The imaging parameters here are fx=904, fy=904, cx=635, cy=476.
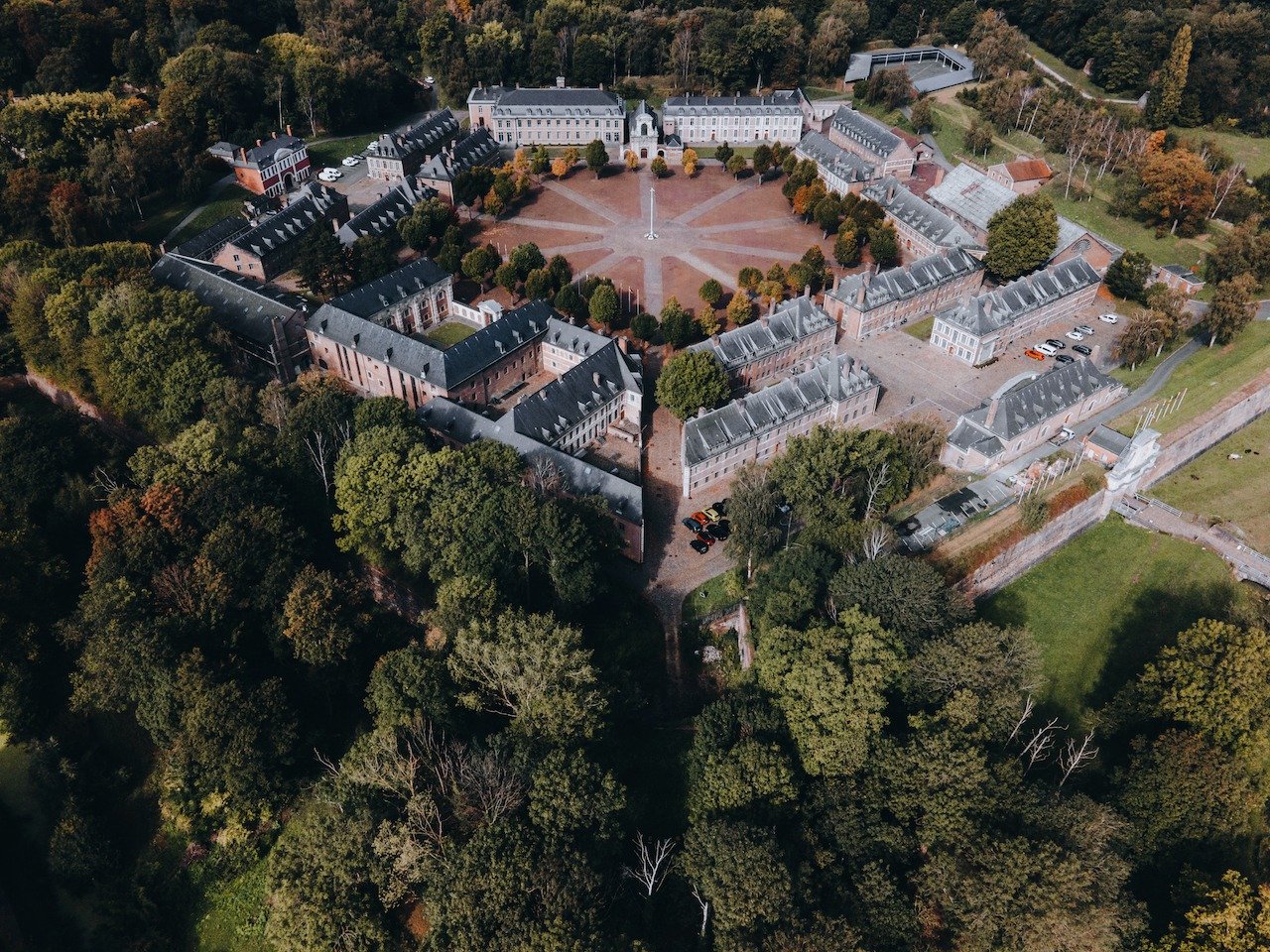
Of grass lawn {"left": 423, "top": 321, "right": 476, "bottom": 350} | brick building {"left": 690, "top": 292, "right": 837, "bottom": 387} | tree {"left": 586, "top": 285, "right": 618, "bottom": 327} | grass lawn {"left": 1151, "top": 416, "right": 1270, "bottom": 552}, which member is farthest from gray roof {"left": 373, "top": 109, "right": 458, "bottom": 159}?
grass lawn {"left": 1151, "top": 416, "right": 1270, "bottom": 552}

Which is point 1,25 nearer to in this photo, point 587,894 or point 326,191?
point 326,191

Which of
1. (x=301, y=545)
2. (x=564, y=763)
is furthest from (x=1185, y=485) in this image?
(x=301, y=545)

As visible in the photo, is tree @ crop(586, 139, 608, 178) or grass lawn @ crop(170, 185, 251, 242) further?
tree @ crop(586, 139, 608, 178)

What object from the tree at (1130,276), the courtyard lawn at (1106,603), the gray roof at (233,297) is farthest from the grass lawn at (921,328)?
the gray roof at (233,297)

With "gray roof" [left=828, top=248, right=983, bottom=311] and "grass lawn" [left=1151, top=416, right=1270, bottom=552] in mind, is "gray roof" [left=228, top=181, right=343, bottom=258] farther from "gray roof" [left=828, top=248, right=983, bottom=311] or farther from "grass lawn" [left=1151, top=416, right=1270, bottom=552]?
"grass lawn" [left=1151, top=416, right=1270, bottom=552]

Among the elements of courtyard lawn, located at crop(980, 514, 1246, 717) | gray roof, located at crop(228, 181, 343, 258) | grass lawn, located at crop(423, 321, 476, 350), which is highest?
gray roof, located at crop(228, 181, 343, 258)

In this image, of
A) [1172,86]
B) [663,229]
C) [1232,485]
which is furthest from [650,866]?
[1172,86]
